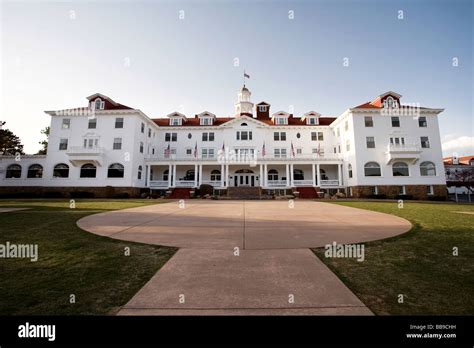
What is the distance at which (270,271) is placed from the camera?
376 cm

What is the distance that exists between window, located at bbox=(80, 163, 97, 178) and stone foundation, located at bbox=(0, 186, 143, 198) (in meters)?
1.83

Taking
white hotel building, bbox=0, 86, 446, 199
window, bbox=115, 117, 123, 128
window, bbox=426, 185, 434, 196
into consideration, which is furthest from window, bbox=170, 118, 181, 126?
window, bbox=426, 185, 434, 196

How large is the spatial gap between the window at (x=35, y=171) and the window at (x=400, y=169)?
4825 cm

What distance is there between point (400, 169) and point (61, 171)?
4611cm

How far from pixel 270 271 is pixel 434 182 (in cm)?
3568

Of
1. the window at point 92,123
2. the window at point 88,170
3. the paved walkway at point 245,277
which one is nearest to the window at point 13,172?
the window at point 88,170
